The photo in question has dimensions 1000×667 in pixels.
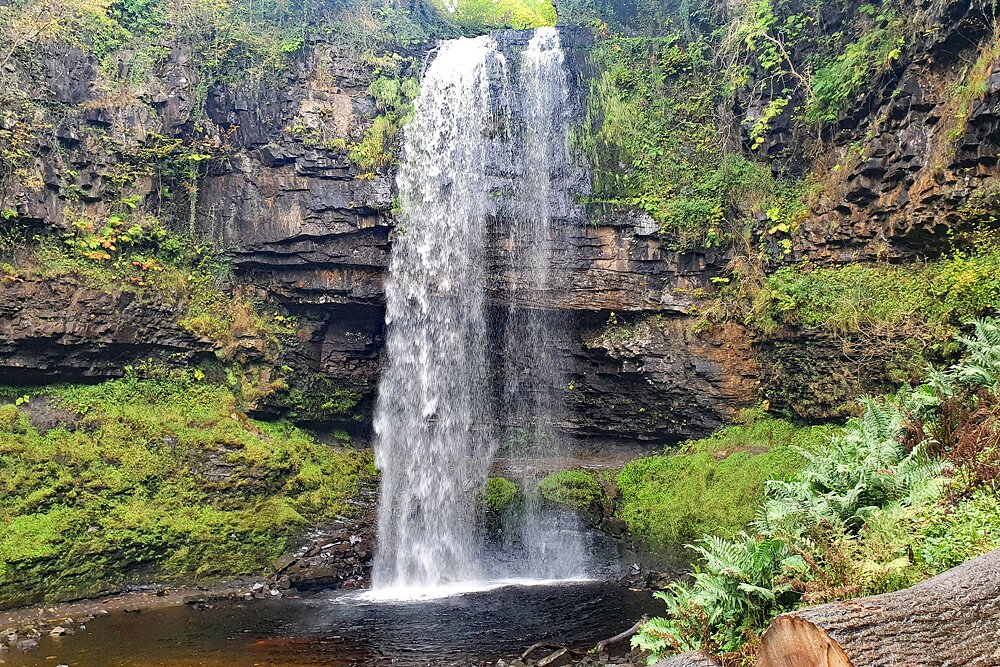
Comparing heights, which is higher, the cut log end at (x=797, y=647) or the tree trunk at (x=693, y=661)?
the cut log end at (x=797, y=647)

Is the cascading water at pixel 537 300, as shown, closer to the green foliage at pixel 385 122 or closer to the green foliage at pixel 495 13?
Answer: the green foliage at pixel 385 122

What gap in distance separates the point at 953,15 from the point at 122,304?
1675cm

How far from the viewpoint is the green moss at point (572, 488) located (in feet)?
50.1

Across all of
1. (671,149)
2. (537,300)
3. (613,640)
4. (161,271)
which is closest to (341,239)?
(161,271)

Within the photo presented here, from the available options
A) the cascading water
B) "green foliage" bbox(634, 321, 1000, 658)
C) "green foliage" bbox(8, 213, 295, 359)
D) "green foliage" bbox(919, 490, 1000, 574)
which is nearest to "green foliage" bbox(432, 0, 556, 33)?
the cascading water

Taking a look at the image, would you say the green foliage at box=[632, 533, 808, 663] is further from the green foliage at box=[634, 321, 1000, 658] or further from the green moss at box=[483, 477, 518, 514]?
the green moss at box=[483, 477, 518, 514]

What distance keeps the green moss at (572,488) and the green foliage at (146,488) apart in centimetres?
437

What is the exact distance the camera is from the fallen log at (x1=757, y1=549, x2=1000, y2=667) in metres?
3.21

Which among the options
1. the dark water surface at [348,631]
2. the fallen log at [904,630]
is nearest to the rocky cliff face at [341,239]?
the dark water surface at [348,631]

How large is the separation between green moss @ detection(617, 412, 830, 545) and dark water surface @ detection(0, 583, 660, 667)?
7.02 feet

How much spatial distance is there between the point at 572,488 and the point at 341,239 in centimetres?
773

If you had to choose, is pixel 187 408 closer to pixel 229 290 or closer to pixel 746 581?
pixel 229 290

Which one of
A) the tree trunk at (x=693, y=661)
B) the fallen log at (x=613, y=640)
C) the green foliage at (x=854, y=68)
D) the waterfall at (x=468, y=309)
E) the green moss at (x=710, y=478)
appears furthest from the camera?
the waterfall at (x=468, y=309)

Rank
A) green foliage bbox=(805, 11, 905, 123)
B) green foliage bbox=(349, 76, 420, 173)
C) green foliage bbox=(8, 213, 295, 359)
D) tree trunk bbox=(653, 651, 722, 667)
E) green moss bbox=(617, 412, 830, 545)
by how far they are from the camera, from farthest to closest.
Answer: green foliage bbox=(349, 76, 420, 173) < green foliage bbox=(8, 213, 295, 359) < green moss bbox=(617, 412, 830, 545) < green foliage bbox=(805, 11, 905, 123) < tree trunk bbox=(653, 651, 722, 667)
